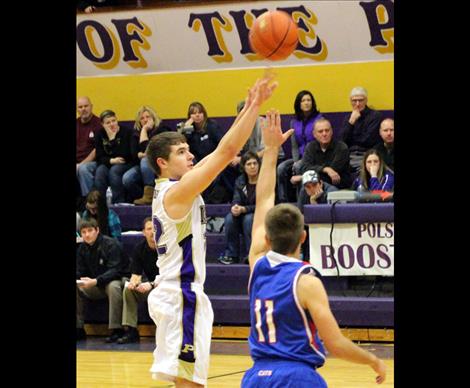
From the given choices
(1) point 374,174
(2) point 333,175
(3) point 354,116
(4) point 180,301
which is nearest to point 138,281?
(2) point 333,175

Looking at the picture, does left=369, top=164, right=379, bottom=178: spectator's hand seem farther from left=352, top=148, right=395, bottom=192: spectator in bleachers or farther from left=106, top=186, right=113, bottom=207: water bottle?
left=106, top=186, right=113, bottom=207: water bottle

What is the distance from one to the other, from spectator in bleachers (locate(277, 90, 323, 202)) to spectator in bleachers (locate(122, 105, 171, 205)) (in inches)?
77.9

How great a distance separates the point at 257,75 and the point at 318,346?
33.4 feet

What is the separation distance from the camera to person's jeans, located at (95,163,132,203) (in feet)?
45.8

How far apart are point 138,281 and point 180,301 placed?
5746 millimetres

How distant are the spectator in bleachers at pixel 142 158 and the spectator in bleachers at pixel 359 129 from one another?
2.75 metres

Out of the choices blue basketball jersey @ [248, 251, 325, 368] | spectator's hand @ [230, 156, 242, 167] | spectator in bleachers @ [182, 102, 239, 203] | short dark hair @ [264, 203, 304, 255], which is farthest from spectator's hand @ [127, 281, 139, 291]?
short dark hair @ [264, 203, 304, 255]

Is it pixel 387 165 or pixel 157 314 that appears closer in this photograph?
pixel 157 314

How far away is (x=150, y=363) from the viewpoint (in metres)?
9.91

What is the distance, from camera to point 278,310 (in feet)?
14.9

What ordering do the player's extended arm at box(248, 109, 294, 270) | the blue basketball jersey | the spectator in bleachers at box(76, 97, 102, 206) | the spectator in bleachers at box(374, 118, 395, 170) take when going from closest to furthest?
the blue basketball jersey < the player's extended arm at box(248, 109, 294, 270) < the spectator in bleachers at box(374, 118, 395, 170) < the spectator in bleachers at box(76, 97, 102, 206)
